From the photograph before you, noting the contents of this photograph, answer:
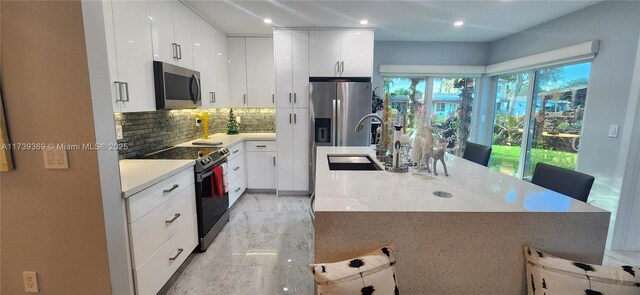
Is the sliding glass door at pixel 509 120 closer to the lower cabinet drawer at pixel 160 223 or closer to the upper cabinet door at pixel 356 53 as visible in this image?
the upper cabinet door at pixel 356 53

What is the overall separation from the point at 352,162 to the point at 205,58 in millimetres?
2336

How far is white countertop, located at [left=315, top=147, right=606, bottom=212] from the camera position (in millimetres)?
1165

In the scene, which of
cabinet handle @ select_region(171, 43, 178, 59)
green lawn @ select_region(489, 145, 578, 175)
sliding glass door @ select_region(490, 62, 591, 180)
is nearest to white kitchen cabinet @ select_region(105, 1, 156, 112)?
cabinet handle @ select_region(171, 43, 178, 59)

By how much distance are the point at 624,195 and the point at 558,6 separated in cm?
197

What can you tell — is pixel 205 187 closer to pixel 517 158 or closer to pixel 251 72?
pixel 251 72

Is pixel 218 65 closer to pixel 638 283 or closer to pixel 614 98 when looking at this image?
pixel 638 283

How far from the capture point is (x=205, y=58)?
3.42 meters

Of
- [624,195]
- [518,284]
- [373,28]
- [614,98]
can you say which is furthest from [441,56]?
[518,284]

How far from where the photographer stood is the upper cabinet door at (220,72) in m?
3.72

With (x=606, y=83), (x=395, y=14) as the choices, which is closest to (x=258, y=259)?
(x=395, y=14)

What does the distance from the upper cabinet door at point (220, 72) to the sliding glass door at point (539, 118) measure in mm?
4294

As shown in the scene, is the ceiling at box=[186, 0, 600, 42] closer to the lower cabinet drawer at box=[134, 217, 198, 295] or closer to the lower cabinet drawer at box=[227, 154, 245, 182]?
the lower cabinet drawer at box=[227, 154, 245, 182]

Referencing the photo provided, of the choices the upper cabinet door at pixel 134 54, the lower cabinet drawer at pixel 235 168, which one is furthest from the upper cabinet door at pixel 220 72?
the upper cabinet door at pixel 134 54

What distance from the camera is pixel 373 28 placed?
375 centimetres
